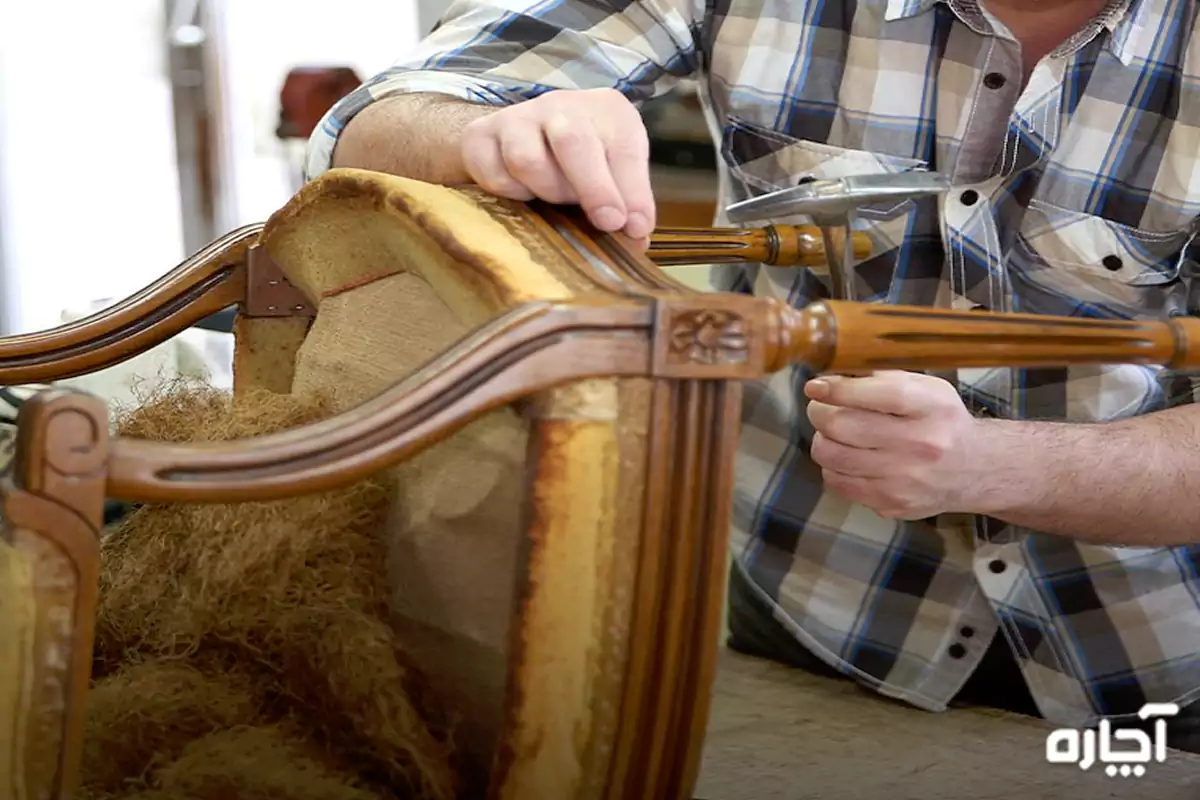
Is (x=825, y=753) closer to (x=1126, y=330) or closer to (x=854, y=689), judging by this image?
(x=854, y=689)

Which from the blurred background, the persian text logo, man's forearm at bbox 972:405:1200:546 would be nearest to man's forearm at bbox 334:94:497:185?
man's forearm at bbox 972:405:1200:546

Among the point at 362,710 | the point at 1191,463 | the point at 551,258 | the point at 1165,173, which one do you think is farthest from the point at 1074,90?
the point at 362,710

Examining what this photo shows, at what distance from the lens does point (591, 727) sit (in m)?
0.42

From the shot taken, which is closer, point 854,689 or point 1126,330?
point 1126,330

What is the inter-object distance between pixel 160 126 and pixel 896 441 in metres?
2.07

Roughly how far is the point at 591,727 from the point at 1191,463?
1.76 feet

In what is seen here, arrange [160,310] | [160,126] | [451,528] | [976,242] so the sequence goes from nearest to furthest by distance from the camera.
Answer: [451,528]
[160,310]
[976,242]
[160,126]

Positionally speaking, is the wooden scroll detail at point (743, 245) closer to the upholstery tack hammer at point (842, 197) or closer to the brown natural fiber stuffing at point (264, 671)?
the upholstery tack hammer at point (842, 197)

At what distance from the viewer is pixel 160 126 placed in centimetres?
235

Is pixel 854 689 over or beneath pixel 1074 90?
beneath

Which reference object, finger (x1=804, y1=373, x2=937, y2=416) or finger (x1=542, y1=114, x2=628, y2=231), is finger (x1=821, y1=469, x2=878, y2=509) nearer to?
finger (x1=804, y1=373, x2=937, y2=416)

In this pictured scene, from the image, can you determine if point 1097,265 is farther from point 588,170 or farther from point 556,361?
point 556,361

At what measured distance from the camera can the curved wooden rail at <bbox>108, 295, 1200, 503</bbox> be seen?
38cm

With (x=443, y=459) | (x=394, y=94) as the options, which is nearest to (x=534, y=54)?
(x=394, y=94)
